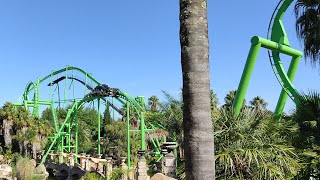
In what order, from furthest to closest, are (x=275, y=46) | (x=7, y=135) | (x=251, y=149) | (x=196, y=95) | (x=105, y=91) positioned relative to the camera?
(x=7, y=135)
(x=105, y=91)
(x=275, y=46)
(x=251, y=149)
(x=196, y=95)

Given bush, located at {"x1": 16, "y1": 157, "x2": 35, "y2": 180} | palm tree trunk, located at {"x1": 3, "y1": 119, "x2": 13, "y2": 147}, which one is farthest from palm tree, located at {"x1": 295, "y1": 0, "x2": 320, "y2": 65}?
palm tree trunk, located at {"x1": 3, "y1": 119, "x2": 13, "y2": 147}

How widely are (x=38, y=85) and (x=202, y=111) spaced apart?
3457 cm

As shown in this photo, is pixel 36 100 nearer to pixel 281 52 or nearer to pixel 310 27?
pixel 281 52

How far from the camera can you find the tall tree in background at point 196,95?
3.18 meters

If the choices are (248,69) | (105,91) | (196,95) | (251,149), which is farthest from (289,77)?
(105,91)

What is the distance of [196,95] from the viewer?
3.22 meters

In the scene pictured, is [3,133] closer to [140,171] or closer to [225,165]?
[140,171]

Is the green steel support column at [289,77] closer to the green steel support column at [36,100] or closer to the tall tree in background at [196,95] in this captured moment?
the tall tree in background at [196,95]

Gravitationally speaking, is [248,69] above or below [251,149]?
above

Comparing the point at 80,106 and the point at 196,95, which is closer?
the point at 196,95

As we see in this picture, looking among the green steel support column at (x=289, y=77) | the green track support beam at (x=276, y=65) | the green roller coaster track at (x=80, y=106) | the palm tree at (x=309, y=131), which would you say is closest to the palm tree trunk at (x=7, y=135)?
the green roller coaster track at (x=80, y=106)

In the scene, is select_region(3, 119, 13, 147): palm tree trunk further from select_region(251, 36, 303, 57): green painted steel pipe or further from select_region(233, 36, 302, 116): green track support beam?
select_region(251, 36, 303, 57): green painted steel pipe

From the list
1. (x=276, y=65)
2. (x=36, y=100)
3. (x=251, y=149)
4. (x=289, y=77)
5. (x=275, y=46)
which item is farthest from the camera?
(x=36, y=100)

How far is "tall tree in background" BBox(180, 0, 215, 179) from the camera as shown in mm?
3182
